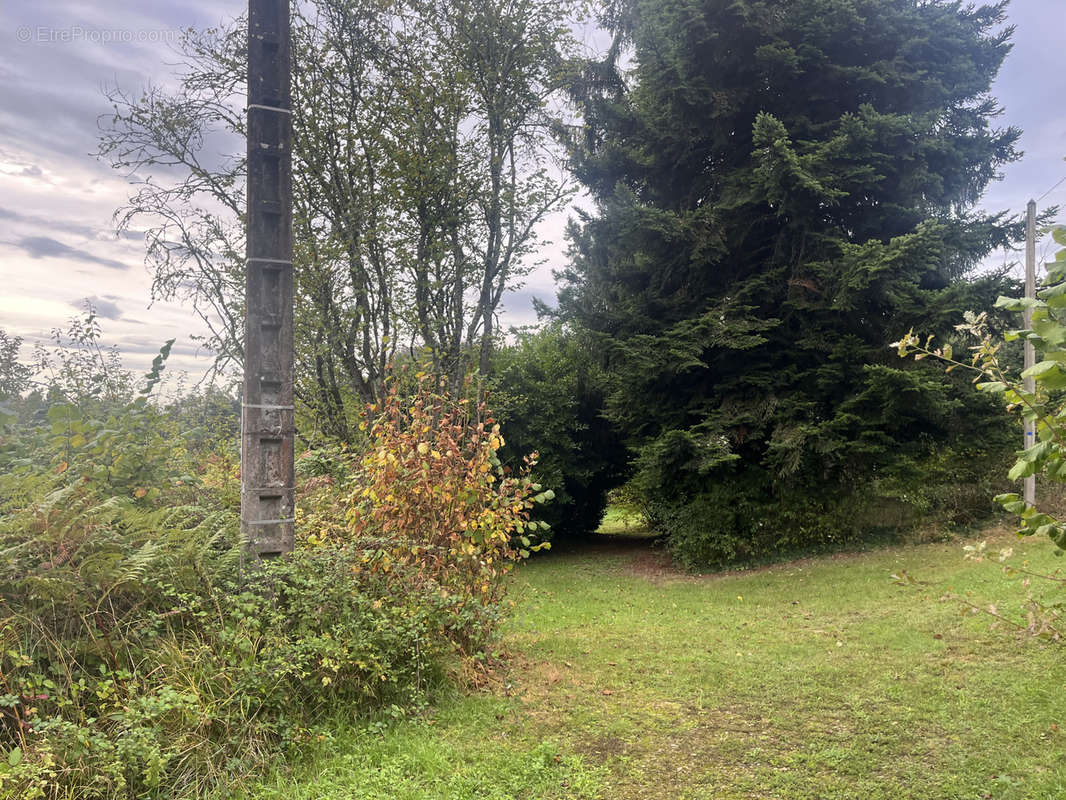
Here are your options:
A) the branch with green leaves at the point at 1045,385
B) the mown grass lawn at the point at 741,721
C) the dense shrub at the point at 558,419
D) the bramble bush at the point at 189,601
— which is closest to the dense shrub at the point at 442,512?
the bramble bush at the point at 189,601

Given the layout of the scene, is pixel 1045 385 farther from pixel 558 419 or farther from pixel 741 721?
pixel 558 419

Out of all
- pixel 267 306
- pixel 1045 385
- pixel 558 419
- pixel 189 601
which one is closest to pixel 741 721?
pixel 1045 385

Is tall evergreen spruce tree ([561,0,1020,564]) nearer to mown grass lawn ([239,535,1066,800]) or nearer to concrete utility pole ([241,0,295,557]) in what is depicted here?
mown grass lawn ([239,535,1066,800])

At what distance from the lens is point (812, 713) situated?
449 centimetres

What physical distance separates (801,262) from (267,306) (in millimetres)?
10448

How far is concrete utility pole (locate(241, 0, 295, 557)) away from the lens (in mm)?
4141

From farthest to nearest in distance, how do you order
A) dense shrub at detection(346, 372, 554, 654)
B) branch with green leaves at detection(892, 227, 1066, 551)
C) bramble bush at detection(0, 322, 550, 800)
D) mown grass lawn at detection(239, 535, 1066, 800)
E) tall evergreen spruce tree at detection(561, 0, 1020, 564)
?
tall evergreen spruce tree at detection(561, 0, 1020, 564) < dense shrub at detection(346, 372, 554, 654) < mown grass lawn at detection(239, 535, 1066, 800) < bramble bush at detection(0, 322, 550, 800) < branch with green leaves at detection(892, 227, 1066, 551)

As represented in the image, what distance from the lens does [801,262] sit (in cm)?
1209

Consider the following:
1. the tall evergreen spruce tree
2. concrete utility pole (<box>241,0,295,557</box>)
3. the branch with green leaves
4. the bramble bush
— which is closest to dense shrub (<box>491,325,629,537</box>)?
the tall evergreen spruce tree

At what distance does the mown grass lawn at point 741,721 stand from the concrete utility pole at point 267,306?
143 centimetres

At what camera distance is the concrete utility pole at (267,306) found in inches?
163

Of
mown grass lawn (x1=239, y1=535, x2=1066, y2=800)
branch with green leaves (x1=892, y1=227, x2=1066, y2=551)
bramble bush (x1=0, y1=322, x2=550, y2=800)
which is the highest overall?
branch with green leaves (x1=892, y1=227, x2=1066, y2=551)

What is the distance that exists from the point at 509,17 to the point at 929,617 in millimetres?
10296

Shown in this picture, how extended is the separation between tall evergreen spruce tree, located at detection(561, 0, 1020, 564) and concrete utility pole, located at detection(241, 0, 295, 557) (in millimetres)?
8474
